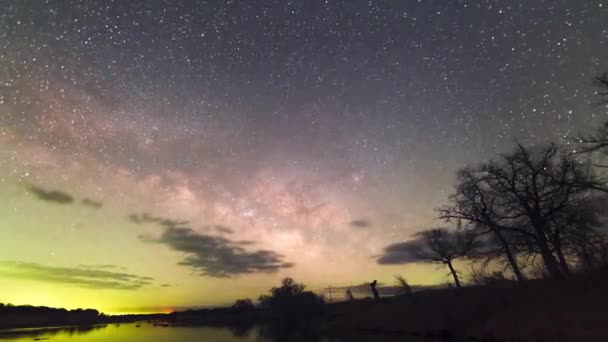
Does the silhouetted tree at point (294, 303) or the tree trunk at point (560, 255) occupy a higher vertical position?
the tree trunk at point (560, 255)

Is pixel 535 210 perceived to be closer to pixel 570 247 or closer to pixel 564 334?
pixel 570 247

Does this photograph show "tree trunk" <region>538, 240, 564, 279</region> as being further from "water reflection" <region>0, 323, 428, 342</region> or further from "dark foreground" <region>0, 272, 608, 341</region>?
"water reflection" <region>0, 323, 428, 342</region>

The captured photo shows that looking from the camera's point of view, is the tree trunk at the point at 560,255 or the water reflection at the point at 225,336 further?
the water reflection at the point at 225,336

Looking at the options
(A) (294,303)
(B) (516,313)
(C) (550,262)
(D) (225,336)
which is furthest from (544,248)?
(A) (294,303)

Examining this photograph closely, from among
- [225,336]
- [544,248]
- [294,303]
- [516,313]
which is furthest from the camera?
[294,303]

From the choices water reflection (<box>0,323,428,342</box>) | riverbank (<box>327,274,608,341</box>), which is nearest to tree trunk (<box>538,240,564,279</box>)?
riverbank (<box>327,274,608,341</box>)

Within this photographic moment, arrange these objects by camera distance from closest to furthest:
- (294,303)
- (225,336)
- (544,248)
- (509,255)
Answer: (544,248) → (509,255) → (225,336) → (294,303)

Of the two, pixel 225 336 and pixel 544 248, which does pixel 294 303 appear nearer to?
pixel 225 336

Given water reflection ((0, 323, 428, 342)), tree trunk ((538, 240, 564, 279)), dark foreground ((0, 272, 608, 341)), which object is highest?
tree trunk ((538, 240, 564, 279))

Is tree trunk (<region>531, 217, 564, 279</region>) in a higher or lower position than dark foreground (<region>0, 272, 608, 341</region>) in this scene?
higher

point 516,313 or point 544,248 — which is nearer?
point 516,313

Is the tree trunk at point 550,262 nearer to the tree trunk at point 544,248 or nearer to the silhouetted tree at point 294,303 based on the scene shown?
the tree trunk at point 544,248

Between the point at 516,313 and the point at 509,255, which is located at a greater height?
the point at 509,255

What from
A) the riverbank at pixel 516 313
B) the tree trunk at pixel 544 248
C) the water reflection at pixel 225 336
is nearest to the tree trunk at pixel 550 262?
the tree trunk at pixel 544 248
